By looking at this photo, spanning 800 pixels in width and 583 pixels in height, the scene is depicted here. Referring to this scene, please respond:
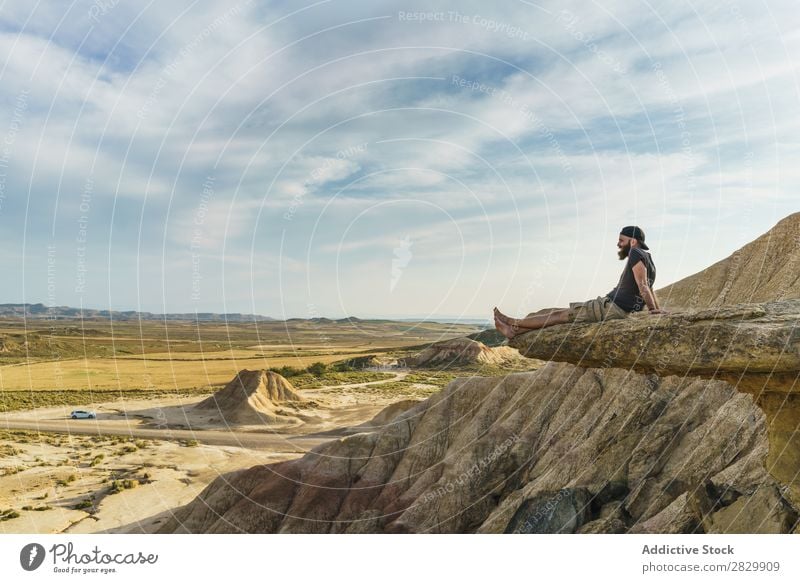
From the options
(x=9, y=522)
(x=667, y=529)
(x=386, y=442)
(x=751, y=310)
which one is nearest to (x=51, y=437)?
(x=9, y=522)

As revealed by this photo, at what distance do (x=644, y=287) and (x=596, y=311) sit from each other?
108 centimetres

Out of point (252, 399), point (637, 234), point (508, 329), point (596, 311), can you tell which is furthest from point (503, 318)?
Answer: point (252, 399)

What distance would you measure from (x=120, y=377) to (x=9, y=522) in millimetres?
96644

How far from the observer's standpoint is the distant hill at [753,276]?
2362cm

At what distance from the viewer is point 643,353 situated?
10.5 metres

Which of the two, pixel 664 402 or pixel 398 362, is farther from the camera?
pixel 398 362

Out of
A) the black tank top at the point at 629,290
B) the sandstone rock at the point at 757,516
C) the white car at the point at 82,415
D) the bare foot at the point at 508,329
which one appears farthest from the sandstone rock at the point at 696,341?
the white car at the point at 82,415

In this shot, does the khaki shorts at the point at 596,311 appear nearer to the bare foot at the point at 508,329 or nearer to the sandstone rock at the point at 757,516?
the bare foot at the point at 508,329

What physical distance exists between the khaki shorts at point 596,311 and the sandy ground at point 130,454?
3095 cm

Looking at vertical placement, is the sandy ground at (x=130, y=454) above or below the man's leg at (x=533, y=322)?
below

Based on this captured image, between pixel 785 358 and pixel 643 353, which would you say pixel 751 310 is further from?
pixel 643 353
